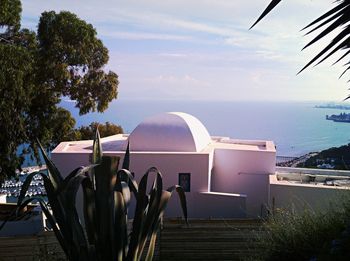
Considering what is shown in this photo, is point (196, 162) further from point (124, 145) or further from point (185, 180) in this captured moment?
point (124, 145)

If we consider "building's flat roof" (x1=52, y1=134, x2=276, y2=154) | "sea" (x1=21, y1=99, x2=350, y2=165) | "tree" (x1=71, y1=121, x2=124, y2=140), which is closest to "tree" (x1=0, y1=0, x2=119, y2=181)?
"sea" (x1=21, y1=99, x2=350, y2=165)

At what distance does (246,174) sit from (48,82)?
1083 centimetres

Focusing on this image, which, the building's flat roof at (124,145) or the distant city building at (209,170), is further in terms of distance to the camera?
the building's flat roof at (124,145)

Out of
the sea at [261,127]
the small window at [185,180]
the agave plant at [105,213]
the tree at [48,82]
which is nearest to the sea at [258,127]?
the sea at [261,127]

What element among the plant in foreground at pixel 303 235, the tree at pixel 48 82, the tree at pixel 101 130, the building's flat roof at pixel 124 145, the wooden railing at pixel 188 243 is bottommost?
the wooden railing at pixel 188 243

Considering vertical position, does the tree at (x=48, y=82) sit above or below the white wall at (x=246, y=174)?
above

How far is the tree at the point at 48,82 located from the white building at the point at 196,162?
3277mm

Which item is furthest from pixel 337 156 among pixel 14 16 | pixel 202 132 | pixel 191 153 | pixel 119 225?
pixel 119 225

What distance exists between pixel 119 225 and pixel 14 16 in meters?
15.7

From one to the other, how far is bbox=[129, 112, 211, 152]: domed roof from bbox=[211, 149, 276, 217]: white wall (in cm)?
102

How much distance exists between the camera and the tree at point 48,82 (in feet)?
59.4

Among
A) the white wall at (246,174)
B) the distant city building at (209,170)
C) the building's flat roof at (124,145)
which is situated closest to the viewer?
the distant city building at (209,170)

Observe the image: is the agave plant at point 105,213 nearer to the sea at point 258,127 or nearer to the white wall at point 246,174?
the sea at point 258,127

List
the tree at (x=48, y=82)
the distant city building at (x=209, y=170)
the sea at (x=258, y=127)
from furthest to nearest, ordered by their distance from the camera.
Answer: the sea at (x=258, y=127)
the tree at (x=48, y=82)
the distant city building at (x=209, y=170)
